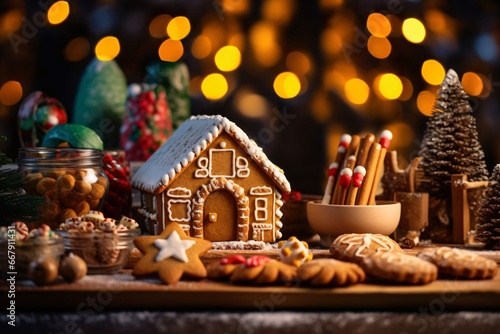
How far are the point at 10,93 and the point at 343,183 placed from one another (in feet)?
4.70

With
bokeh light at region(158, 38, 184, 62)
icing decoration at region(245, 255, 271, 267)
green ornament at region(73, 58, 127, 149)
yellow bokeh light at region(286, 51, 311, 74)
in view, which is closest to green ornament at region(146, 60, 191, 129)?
green ornament at region(73, 58, 127, 149)

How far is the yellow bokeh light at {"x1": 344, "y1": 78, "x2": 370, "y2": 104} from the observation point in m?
2.77

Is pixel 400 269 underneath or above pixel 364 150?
underneath

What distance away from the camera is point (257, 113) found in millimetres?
2695

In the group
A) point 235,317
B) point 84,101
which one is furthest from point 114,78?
point 235,317

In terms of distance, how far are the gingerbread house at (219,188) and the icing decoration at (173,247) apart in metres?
0.18

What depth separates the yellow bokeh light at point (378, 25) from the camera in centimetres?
273

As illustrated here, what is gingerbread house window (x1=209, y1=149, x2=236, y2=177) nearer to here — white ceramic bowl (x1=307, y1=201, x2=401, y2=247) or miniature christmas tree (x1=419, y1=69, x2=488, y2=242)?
white ceramic bowl (x1=307, y1=201, x2=401, y2=247)

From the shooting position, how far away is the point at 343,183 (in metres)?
1.55

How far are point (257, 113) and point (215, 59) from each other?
0.85 ft

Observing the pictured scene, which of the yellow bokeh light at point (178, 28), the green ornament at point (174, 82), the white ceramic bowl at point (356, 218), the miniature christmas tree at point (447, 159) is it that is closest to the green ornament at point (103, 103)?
the green ornament at point (174, 82)

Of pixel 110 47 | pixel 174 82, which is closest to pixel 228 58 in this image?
pixel 110 47

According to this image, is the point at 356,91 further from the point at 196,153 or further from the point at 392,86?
the point at 196,153

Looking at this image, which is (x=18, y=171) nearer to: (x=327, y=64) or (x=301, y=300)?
(x=301, y=300)
